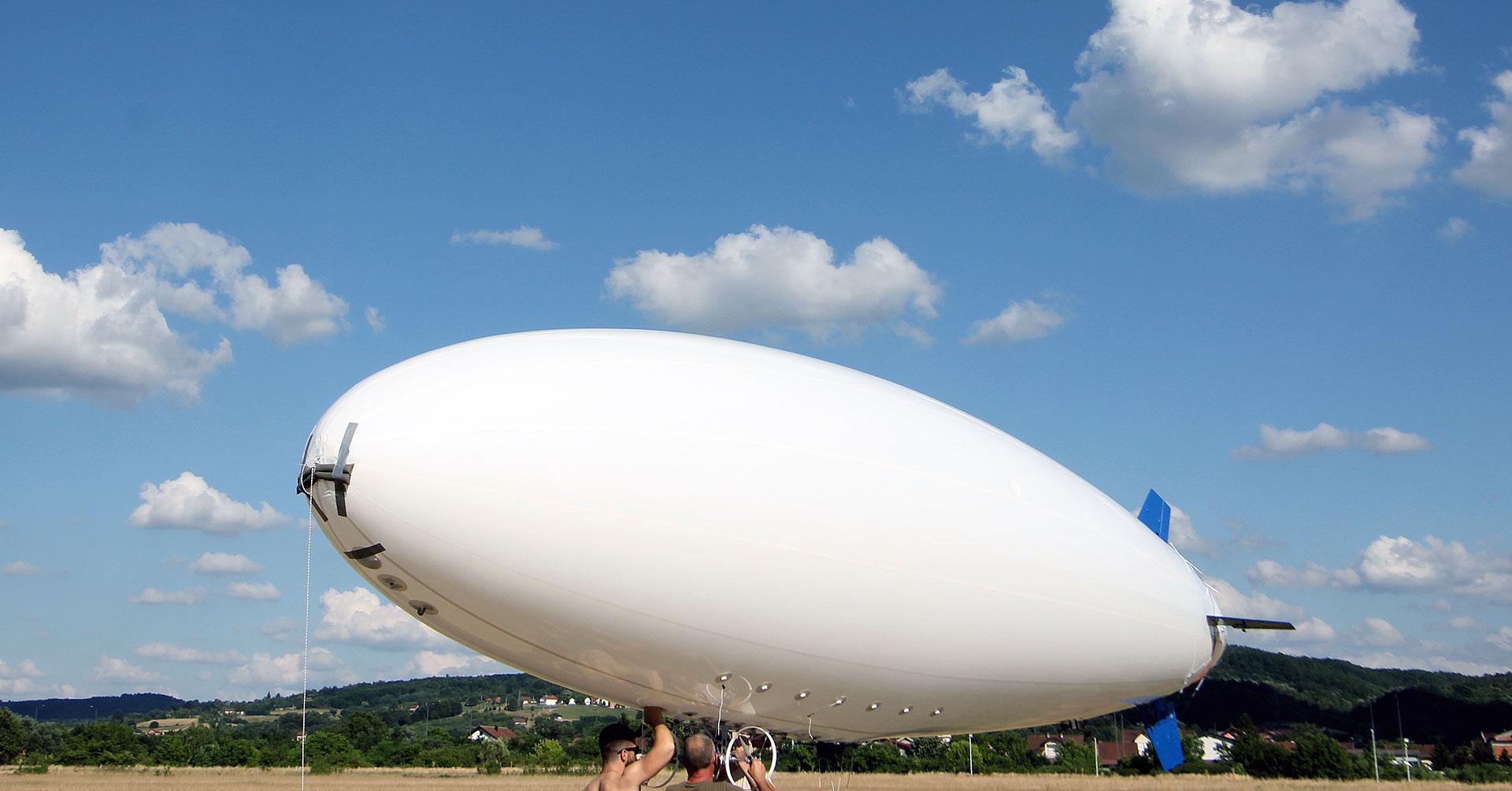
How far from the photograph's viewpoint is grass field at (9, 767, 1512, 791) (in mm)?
48062

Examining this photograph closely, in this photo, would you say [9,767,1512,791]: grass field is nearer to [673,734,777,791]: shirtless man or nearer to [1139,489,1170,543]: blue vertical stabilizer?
[1139,489,1170,543]: blue vertical stabilizer

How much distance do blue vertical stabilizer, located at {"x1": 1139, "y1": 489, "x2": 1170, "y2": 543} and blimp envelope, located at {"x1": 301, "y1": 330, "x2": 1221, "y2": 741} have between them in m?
7.80

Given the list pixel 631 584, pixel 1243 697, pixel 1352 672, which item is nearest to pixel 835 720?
pixel 631 584

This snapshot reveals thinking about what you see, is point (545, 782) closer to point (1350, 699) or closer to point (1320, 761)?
point (1320, 761)

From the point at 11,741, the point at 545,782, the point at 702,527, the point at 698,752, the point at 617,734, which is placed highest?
the point at 702,527

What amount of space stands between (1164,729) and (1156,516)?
165 inches

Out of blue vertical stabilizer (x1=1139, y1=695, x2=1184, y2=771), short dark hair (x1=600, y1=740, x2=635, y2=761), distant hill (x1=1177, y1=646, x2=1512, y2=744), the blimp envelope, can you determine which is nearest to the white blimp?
the blimp envelope

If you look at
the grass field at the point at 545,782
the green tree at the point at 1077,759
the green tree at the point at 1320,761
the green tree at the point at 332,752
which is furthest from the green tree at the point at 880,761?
the green tree at the point at 332,752

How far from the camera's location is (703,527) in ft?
31.8

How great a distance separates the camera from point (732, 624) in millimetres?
10141

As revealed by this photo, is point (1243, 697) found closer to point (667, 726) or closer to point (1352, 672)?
point (1352, 672)

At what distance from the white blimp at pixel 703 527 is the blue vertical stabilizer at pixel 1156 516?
7.69 m

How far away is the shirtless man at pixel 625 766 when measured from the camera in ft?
31.4

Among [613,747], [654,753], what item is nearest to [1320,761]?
[654,753]
